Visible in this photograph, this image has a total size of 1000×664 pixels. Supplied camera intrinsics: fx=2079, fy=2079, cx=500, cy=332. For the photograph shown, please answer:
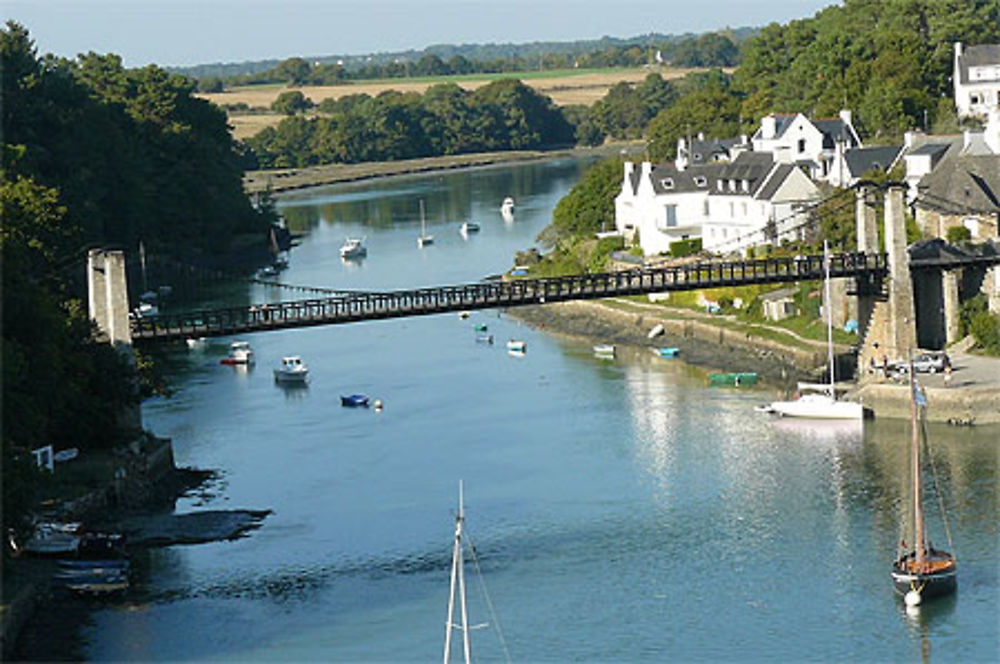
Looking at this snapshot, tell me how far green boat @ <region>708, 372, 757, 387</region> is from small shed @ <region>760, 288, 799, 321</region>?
17.0ft

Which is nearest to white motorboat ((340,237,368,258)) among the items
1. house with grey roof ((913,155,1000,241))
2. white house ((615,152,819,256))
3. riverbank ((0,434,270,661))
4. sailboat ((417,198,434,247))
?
sailboat ((417,198,434,247))

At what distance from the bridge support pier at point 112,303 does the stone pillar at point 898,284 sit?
71.7 ft

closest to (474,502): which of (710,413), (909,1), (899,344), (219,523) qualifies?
(219,523)

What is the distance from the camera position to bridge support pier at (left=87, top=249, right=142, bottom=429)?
53750 mm

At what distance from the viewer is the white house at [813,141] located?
8388 centimetres

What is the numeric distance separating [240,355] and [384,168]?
112 metres

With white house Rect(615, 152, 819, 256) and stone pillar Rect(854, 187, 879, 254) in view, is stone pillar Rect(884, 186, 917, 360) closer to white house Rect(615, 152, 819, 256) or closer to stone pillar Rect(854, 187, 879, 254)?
stone pillar Rect(854, 187, 879, 254)

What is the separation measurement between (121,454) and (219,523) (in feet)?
14.1

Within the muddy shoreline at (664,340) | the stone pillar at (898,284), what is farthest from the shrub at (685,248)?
the stone pillar at (898,284)

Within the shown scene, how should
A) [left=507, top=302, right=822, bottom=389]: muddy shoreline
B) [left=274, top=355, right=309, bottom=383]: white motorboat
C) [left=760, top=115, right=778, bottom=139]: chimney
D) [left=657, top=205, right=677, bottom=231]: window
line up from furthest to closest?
[left=760, top=115, right=778, bottom=139]: chimney
[left=657, top=205, right=677, bottom=231]: window
[left=274, top=355, right=309, bottom=383]: white motorboat
[left=507, top=302, right=822, bottom=389]: muddy shoreline

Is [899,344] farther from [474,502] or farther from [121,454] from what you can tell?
[121,454]

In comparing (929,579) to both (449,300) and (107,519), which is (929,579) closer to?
(107,519)

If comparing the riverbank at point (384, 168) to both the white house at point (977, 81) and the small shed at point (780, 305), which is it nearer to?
the white house at point (977, 81)

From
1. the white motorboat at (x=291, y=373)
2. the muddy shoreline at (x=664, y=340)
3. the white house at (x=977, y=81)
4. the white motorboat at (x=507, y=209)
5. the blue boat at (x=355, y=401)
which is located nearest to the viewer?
the blue boat at (x=355, y=401)
